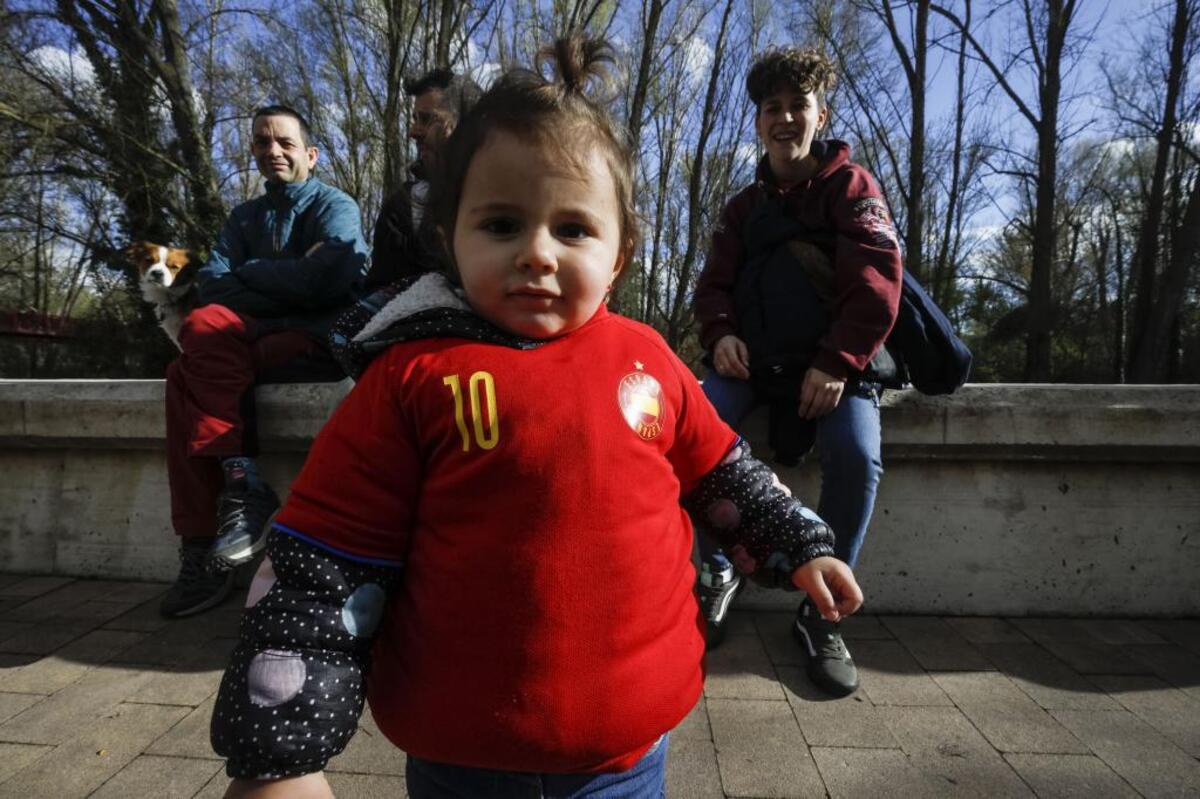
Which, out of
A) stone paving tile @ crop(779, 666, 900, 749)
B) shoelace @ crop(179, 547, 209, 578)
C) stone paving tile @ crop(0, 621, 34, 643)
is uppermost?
shoelace @ crop(179, 547, 209, 578)

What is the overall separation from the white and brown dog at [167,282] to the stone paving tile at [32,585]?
166 cm

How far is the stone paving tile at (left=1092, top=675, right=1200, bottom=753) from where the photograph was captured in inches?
81.7

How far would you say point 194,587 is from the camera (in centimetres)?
293

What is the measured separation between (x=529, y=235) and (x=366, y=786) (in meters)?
1.58

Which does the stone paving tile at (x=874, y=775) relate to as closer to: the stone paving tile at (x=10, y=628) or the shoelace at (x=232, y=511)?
the shoelace at (x=232, y=511)

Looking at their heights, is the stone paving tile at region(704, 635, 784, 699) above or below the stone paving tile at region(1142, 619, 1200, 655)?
below

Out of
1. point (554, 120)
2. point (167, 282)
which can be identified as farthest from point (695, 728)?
point (167, 282)

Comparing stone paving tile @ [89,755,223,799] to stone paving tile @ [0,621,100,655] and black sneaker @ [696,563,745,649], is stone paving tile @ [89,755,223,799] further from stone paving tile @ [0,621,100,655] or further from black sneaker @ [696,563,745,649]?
black sneaker @ [696,563,745,649]

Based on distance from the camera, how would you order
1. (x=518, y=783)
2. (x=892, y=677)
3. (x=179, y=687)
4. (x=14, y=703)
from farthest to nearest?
(x=892, y=677) → (x=179, y=687) → (x=14, y=703) → (x=518, y=783)

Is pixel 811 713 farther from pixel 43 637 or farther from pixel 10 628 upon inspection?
pixel 10 628

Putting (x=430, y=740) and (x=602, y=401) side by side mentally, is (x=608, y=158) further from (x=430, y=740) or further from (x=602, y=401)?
(x=430, y=740)

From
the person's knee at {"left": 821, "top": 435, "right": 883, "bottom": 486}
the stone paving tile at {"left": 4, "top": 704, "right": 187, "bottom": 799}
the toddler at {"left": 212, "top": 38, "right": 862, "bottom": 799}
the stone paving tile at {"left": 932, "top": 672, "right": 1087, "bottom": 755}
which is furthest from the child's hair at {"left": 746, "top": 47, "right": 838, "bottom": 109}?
the stone paving tile at {"left": 4, "top": 704, "right": 187, "bottom": 799}

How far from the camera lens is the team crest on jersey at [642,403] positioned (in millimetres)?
1079

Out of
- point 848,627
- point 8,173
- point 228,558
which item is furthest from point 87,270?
point 848,627
